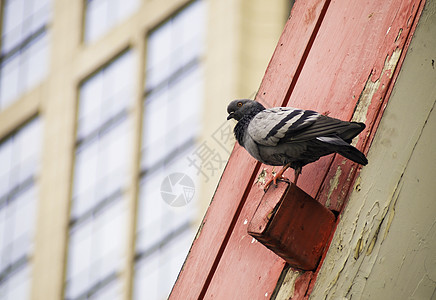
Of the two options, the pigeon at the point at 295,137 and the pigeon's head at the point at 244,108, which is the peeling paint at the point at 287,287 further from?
the pigeon's head at the point at 244,108

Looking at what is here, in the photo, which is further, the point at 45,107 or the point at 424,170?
the point at 45,107

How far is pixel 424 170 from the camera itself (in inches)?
113

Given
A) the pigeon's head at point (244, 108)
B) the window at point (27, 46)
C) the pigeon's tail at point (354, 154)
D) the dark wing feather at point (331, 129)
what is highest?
the window at point (27, 46)

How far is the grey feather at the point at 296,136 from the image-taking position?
8.72 feet

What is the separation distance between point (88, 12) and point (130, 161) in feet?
14.2

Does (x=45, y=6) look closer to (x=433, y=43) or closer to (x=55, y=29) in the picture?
(x=55, y=29)

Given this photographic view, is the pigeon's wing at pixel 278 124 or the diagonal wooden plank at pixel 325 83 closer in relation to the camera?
the pigeon's wing at pixel 278 124

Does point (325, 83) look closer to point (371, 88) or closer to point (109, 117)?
point (371, 88)

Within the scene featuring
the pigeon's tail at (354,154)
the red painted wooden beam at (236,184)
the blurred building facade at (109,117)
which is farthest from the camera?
the blurred building facade at (109,117)

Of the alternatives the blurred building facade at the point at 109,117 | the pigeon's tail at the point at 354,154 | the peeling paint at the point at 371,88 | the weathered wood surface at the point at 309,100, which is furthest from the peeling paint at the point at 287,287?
the blurred building facade at the point at 109,117

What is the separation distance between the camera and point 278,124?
112 inches

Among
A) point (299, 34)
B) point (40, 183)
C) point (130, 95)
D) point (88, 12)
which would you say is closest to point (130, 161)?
point (130, 95)

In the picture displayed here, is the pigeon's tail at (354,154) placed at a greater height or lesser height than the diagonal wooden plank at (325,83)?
lesser

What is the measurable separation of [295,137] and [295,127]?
33 mm
